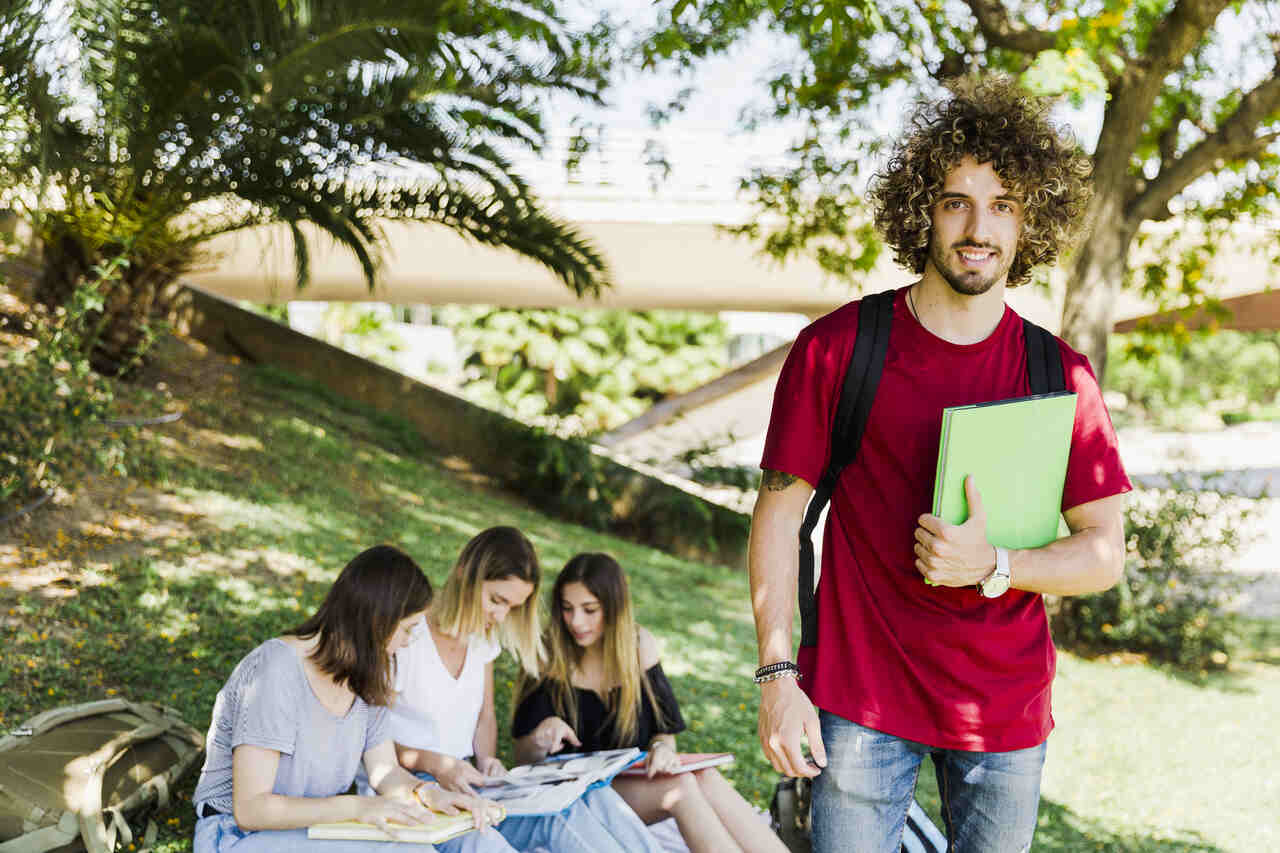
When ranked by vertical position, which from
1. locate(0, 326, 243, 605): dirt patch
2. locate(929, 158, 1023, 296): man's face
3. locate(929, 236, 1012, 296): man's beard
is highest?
locate(929, 158, 1023, 296): man's face

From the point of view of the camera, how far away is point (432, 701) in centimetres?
379

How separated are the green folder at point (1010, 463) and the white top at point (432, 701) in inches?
91.6

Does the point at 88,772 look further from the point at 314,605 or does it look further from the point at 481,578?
the point at 314,605

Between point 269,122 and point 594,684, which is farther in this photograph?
point 269,122

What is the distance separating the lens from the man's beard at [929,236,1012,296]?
1990 mm

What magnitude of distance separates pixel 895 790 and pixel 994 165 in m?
1.15

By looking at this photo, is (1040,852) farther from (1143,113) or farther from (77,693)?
(1143,113)

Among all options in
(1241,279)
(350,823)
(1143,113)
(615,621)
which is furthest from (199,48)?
(1241,279)

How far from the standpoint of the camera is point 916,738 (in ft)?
6.45

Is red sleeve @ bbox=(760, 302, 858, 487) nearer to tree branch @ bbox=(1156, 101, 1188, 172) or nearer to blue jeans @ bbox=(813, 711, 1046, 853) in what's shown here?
blue jeans @ bbox=(813, 711, 1046, 853)

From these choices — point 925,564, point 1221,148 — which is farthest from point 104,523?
point 1221,148

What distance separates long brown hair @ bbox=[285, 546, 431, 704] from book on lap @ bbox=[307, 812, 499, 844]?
34cm

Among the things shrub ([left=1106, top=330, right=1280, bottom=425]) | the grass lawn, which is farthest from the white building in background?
shrub ([left=1106, top=330, right=1280, bottom=425])

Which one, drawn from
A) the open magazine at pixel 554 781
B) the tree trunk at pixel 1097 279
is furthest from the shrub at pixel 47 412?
the tree trunk at pixel 1097 279
